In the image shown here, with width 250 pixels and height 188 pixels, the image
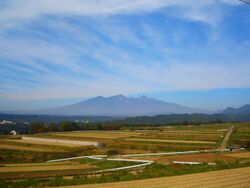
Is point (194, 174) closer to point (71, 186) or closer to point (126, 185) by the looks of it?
point (126, 185)

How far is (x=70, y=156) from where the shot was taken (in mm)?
43344

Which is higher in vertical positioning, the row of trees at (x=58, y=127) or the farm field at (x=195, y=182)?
the row of trees at (x=58, y=127)

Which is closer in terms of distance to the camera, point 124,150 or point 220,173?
point 220,173

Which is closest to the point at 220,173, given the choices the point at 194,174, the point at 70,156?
the point at 194,174

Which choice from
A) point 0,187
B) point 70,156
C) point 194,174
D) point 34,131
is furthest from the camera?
point 34,131

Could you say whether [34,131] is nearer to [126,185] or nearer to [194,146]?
[194,146]

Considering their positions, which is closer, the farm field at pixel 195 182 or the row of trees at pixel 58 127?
the farm field at pixel 195 182

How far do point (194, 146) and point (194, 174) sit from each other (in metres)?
31.7

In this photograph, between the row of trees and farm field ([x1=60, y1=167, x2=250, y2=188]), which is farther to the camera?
the row of trees

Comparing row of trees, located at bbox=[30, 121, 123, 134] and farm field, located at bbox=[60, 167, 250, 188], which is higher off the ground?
row of trees, located at bbox=[30, 121, 123, 134]

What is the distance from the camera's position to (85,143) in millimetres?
53219

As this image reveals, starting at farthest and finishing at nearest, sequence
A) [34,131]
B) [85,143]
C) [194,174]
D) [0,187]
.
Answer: [34,131] → [85,143] → [194,174] → [0,187]

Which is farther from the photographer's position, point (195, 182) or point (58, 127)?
point (58, 127)

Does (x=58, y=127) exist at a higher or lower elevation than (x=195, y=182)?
higher
